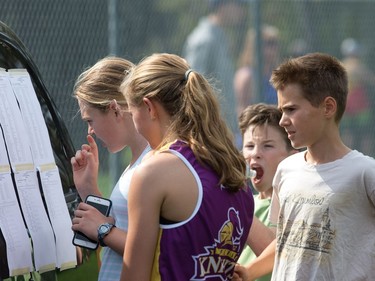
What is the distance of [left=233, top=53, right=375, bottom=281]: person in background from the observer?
14.5ft

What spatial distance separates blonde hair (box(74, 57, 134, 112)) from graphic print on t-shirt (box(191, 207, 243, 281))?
0.85m

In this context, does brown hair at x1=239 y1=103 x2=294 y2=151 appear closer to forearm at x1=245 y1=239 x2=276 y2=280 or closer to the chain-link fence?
forearm at x1=245 y1=239 x2=276 y2=280

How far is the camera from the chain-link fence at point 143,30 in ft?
25.3

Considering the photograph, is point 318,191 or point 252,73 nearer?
point 318,191

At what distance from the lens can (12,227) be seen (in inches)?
144

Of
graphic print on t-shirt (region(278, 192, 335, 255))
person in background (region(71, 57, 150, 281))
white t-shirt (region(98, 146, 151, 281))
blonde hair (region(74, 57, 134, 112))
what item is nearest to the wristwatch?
white t-shirt (region(98, 146, 151, 281))

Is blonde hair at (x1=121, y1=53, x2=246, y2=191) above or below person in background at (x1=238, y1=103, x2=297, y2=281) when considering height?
above

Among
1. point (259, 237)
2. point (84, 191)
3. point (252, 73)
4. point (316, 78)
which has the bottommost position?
point (252, 73)

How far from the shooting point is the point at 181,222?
3.71 metres

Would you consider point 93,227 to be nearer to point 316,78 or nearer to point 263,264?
point 263,264

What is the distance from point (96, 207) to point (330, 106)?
4.23 feet

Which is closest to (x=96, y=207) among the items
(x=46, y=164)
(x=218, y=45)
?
(x=46, y=164)

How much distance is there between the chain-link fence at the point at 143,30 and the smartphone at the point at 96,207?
3643 mm

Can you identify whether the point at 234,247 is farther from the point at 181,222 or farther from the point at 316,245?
the point at 316,245
